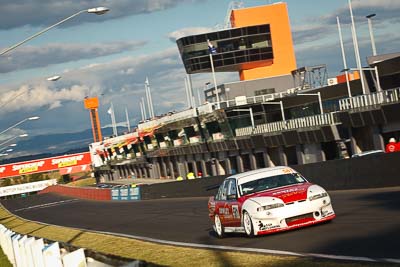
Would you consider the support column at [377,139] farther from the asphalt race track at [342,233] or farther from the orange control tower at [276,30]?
the orange control tower at [276,30]

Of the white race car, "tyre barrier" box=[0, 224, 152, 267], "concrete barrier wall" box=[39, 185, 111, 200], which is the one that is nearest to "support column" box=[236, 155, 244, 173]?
"concrete barrier wall" box=[39, 185, 111, 200]

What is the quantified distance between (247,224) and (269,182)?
1200 mm

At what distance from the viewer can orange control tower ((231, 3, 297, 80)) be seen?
4328 inches

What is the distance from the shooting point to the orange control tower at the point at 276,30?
10994 centimetres

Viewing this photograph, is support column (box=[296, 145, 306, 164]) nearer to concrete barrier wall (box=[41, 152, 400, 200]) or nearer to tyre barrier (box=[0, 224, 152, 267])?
concrete barrier wall (box=[41, 152, 400, 200])

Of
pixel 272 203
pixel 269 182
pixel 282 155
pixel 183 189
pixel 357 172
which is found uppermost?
pixel 269 182

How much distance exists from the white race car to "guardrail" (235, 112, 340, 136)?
4699 cm

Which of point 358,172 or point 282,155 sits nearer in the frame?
point 358,172

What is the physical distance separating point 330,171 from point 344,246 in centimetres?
1822

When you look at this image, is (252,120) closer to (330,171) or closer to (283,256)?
(330,171)

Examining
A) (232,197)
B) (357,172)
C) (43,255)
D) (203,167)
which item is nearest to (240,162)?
(203,167)

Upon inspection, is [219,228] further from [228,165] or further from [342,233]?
[228,165]

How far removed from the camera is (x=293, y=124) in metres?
70.8

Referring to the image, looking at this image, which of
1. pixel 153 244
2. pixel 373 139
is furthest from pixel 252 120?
pixel 153 244
